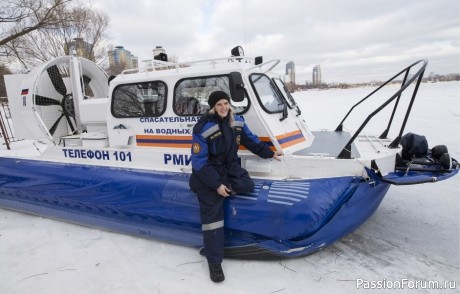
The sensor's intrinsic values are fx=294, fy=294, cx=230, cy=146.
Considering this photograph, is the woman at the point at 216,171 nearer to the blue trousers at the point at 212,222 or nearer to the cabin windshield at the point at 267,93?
the blue trousers at the point at 212,222

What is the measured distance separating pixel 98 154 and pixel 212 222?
6.50ft

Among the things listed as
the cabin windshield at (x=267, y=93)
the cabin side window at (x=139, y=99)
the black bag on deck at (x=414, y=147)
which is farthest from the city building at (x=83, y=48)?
the black bag on deck at (x=414, y=147)

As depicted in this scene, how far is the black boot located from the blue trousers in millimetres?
32

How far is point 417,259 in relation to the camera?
2475mm

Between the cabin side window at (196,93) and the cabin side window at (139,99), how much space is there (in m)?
0.18

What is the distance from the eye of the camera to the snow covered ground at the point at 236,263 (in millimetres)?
2246

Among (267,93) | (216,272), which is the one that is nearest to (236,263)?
(216,272)

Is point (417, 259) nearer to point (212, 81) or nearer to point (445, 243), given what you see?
point (445, 243)

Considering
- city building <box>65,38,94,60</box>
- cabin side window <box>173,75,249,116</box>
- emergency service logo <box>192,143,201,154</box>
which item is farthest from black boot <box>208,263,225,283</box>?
city building <box>65,38,94,60</box>

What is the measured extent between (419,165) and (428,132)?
4.91 meters

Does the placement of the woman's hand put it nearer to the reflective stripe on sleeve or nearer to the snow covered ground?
the reflective stripe on sleeve

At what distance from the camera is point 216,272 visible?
231cm

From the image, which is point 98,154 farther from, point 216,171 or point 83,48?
point 83,48

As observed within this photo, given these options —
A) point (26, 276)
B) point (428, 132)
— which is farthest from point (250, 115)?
point (428, 132)
